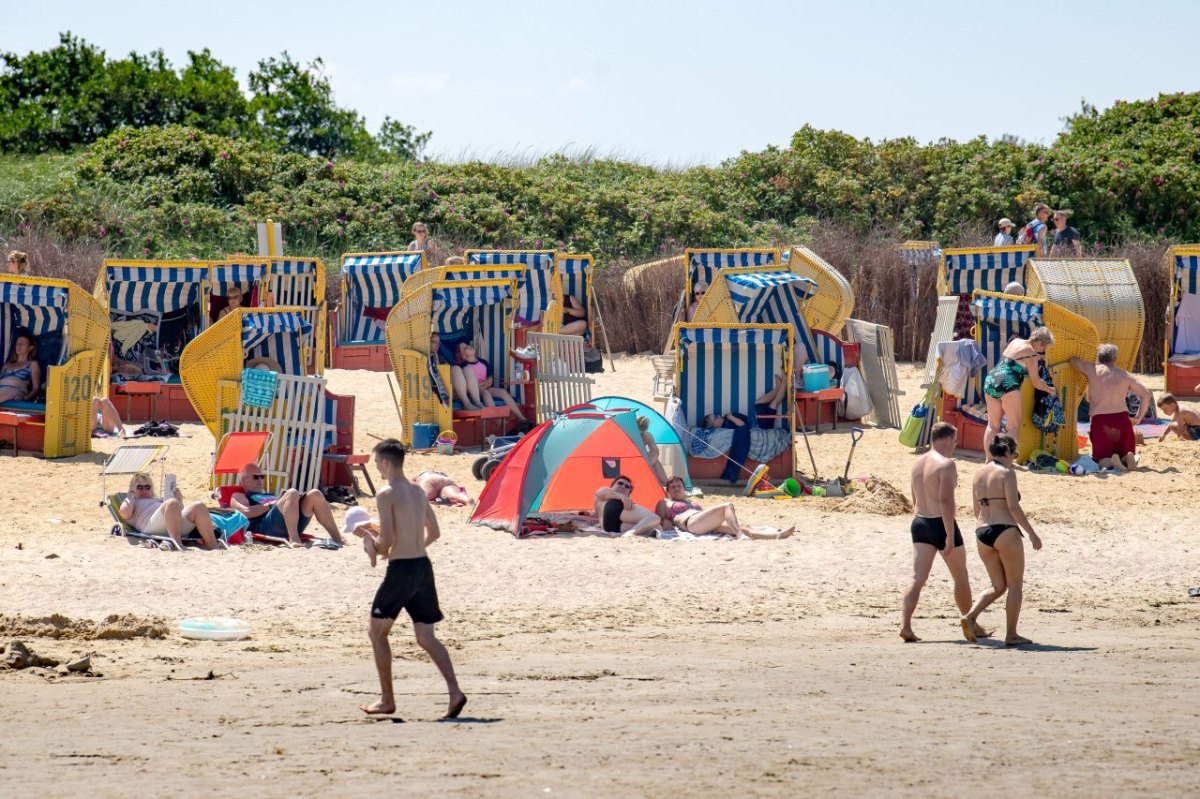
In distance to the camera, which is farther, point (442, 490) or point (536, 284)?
point (536, 284)

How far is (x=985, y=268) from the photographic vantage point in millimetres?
17750

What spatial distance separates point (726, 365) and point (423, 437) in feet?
9.74

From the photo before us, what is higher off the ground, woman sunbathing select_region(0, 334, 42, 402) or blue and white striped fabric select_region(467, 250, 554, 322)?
blue and white striped fabric select_region(467, 250, 554, 322)

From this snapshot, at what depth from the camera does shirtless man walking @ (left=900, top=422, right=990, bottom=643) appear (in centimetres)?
798

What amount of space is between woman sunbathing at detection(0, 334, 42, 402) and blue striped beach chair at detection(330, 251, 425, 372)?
5.92 meters

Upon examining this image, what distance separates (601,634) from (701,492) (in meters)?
4.48

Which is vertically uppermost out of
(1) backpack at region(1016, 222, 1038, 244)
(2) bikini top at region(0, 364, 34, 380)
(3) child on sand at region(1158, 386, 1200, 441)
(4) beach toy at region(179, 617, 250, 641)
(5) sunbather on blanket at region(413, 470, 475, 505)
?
(1) backpack at region(1016, 222, 1038, 244)

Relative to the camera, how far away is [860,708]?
6.56m

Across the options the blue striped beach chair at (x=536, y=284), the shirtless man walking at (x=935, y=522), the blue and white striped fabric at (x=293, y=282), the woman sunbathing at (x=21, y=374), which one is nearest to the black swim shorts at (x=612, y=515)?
the shirtless man walking at (x=935, y=522)

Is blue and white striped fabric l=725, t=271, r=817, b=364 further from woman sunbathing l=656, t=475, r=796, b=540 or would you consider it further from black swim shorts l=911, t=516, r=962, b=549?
black swim shorts l=911, t=516, r=962, b=549

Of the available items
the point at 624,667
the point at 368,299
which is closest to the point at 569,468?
the point at 624,667

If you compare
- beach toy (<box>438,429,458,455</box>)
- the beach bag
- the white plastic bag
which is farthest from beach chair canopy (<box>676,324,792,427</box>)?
the beach bag

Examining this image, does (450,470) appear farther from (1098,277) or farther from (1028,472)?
(1098,277)

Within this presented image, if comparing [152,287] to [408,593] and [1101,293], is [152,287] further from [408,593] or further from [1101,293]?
[408,593]
